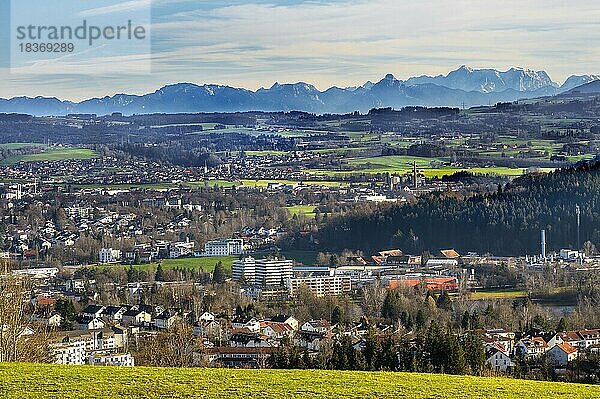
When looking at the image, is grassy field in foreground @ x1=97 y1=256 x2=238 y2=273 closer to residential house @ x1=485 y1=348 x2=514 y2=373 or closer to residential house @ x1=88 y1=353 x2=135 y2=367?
residential house @ x1=88 y1=353 x2=135 y2=367

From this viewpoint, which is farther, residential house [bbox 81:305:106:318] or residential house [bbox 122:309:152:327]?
residential house [bbox 81:305:106:318]

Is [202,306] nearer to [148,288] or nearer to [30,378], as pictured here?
[148,288]

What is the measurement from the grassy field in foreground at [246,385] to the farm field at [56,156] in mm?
73998

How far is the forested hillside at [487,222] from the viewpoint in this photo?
1991 inches

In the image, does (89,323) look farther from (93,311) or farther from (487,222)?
(487,222)

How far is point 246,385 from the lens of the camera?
1151 centimetres

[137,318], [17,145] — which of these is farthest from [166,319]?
[17,145]

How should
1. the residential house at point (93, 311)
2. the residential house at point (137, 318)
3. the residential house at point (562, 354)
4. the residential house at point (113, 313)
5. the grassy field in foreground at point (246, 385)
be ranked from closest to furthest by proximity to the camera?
the grassy field in foreground at point (246, 385) < the residential house at point (562, 354) < the residential house at point (137, 318) < the residential house at point (113, 313) < the residential house at point (93, 311)

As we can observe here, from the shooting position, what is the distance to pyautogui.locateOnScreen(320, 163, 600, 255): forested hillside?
166ft

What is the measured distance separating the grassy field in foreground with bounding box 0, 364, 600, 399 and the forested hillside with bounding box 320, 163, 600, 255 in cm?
3761

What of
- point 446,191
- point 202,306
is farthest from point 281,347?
point 446,191

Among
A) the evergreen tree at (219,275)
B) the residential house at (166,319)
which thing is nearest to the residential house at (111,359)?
the residential house at (166,319)

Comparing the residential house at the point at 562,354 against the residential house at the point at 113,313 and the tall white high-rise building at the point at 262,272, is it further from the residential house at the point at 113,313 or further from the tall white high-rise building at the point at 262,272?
the tall white high-rise building at the point at 262,272

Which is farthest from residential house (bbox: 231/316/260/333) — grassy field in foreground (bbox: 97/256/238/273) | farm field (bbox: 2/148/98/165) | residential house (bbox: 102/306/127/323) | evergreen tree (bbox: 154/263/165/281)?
farm field (bbox: 2/148/98/165)
